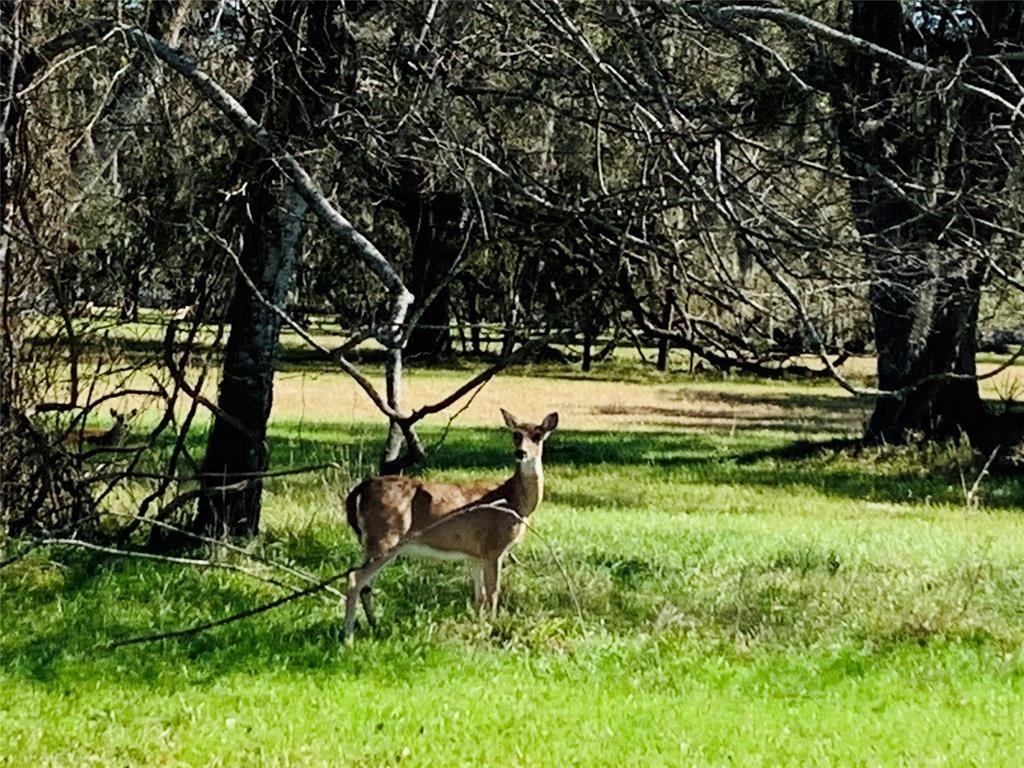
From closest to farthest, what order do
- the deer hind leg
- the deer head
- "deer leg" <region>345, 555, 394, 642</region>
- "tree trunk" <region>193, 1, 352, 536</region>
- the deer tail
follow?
"deer leg" <region>345, 555, 394, 642</region> → the deer hind leg → the deer tail → the deer head → "tree trunk" <region>193, 1, 352, 536</region>

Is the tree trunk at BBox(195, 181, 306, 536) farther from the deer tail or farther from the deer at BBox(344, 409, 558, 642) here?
the deer at BBox(344, 409, 558, 642)

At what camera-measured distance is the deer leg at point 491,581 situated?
30.5ft

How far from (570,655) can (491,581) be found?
830 mm

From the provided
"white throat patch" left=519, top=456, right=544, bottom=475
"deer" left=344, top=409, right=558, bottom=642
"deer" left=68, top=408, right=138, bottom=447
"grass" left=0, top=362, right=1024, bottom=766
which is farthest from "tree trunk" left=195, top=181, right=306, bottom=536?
"white throat patch" left=519, top=456, right=544, bottom=475

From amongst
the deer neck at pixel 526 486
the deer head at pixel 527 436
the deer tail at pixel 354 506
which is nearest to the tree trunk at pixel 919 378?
the deer head at pixel 527 436

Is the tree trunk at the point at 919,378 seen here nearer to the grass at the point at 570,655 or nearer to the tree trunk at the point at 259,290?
the grass at the point at 570,655

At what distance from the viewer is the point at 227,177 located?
11344mm

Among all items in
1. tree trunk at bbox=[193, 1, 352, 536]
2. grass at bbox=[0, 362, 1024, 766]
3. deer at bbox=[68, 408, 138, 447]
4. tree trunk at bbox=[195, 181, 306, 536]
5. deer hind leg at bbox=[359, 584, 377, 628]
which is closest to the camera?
grass at bbox=[0, 362, 1024, 766]

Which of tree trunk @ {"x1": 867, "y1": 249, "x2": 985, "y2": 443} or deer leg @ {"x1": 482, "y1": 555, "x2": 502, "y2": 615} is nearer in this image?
deer leg @ {"x1": 482, "y1": 555, "x2": 502, "y2": 615}

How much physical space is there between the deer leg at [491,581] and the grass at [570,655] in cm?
7

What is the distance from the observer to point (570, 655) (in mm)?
8641

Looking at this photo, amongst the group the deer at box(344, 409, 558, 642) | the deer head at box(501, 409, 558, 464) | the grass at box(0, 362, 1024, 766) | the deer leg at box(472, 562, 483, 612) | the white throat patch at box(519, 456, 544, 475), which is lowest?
the grass at box(0, 362, 1024, 766)

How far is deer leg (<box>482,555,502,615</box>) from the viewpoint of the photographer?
9305 mm

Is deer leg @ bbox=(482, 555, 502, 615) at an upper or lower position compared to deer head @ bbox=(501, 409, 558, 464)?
lower
